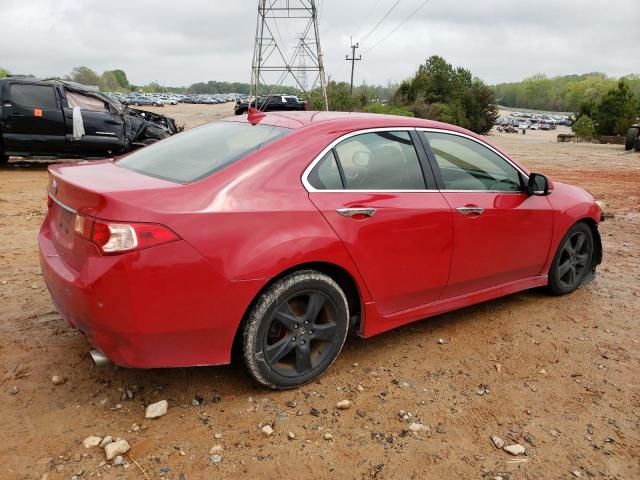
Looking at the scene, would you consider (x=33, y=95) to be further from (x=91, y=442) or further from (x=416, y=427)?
(x=416, y=427)

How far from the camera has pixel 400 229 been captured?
323cm

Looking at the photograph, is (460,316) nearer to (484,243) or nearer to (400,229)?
(484,243)

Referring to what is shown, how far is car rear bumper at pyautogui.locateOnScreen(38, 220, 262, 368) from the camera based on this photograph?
2447 millimetres

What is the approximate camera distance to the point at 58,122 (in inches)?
413

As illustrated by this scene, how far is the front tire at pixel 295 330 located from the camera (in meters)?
2.79

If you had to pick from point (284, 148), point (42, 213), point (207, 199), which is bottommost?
point (42, 213)

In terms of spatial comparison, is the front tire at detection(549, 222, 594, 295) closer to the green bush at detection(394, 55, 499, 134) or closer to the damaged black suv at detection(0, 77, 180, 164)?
the damaged black suv at detection(0, 77, 180, 164)

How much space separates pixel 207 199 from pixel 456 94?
2299 inches

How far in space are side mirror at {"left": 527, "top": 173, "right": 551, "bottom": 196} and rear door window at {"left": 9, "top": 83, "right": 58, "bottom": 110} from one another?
9.62m

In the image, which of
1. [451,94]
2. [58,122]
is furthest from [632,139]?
[451,94]

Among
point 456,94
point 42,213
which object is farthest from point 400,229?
point 456,94

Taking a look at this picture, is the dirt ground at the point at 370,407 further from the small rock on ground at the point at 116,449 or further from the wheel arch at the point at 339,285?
the wheel arch at the point at 339,285

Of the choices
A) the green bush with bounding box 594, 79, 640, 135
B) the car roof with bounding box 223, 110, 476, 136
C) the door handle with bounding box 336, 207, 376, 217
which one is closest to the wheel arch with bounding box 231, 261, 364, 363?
the door handle with bounding box 336, 207, 376, 217

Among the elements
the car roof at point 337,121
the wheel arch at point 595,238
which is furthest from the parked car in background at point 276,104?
the car roof at point 337,121
